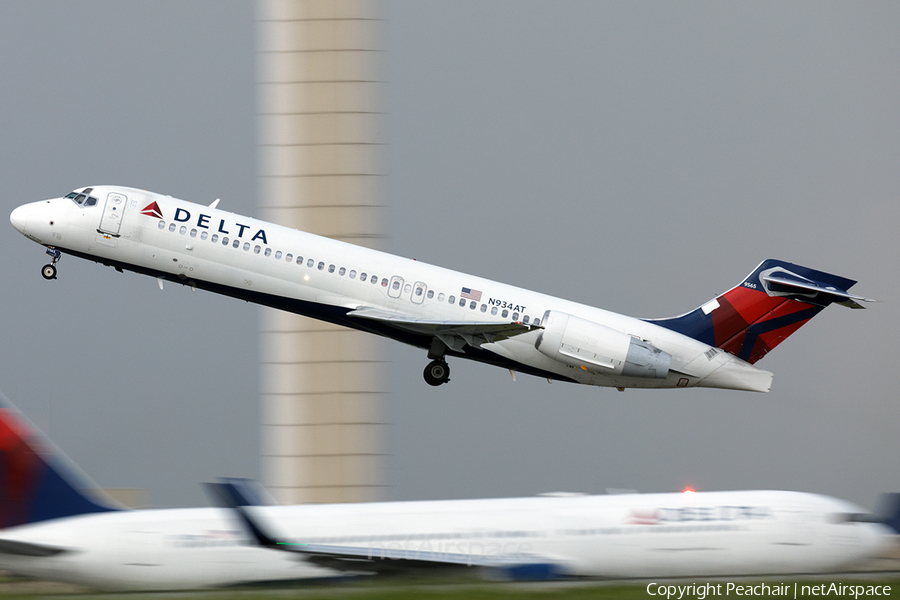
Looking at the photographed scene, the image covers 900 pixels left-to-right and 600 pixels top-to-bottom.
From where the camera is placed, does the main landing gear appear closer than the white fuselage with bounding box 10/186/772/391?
No

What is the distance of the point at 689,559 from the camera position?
64.5 feet

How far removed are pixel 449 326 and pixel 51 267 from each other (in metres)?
9.81

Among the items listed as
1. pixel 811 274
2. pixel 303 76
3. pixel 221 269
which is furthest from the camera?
pixel 303 76

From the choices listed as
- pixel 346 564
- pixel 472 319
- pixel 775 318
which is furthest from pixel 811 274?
pixel 346 564

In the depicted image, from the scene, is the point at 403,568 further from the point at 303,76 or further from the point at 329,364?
the point at 303,76

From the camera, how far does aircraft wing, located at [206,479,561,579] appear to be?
1930 cm

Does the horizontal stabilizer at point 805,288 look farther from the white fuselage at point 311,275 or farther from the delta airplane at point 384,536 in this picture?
the delta airplane at point 384,536

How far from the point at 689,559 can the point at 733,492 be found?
1.69m

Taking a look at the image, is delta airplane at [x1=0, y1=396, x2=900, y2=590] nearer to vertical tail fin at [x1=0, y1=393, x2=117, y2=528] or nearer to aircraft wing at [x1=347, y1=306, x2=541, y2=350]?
vertical tail fin at [x1=0, y1=393, x2=117, y2=528]

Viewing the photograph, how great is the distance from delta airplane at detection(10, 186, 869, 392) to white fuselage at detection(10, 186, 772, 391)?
29mm

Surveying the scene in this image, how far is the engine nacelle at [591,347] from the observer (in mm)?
27094

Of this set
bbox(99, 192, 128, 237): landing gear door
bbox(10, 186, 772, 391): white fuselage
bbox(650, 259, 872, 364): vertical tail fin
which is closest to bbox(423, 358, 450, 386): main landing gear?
bbox(10, 186, 772, 391): white fuselage

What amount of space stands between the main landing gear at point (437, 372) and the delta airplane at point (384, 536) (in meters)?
8.56

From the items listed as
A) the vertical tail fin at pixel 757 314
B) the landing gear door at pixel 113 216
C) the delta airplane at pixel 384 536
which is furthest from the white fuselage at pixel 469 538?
the vertical tail fin at pixel 757 314
